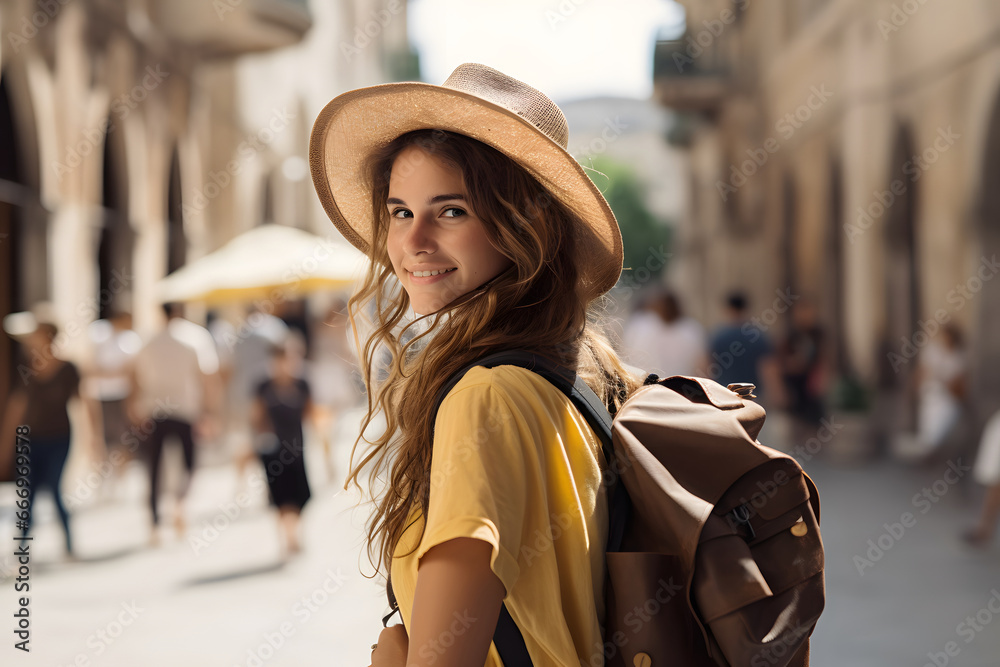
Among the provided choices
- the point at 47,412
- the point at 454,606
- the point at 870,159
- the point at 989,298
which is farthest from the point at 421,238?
the point at 870,159

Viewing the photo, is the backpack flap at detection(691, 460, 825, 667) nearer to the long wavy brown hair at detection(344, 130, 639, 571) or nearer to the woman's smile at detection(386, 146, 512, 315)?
the long wavy brown hair at detection(344, 130, 639, 571)

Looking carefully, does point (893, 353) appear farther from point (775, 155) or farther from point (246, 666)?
point (246, 666)

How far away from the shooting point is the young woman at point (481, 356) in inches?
41.4

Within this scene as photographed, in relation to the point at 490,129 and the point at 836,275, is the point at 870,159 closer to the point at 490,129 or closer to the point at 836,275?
the point at 836,275

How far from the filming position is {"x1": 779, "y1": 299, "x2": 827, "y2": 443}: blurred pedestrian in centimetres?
950

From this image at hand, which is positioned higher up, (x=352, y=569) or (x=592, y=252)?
(x=592, y=252)

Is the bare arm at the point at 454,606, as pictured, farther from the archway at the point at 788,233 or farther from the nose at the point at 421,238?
the archway at the point at 788,233

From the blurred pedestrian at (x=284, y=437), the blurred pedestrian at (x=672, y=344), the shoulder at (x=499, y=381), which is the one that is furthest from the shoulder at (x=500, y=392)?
the blurred pedestrian at (x=672, y=344)

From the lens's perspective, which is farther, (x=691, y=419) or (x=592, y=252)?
(x=592, y=252)

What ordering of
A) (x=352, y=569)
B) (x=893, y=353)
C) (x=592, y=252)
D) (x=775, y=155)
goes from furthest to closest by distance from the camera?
(x=775, y=155) < (x=893, y=353) < (x=352, y=569) < (x=592, y=252)

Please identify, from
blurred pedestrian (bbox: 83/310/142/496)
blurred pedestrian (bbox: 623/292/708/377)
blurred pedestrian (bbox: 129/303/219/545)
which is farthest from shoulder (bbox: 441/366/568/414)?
blurred pedestrian (bbox: 623/292/708/377)

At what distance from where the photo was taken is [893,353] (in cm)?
1071

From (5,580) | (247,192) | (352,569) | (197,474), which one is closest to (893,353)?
(352,569)

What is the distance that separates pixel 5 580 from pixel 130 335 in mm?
3559
